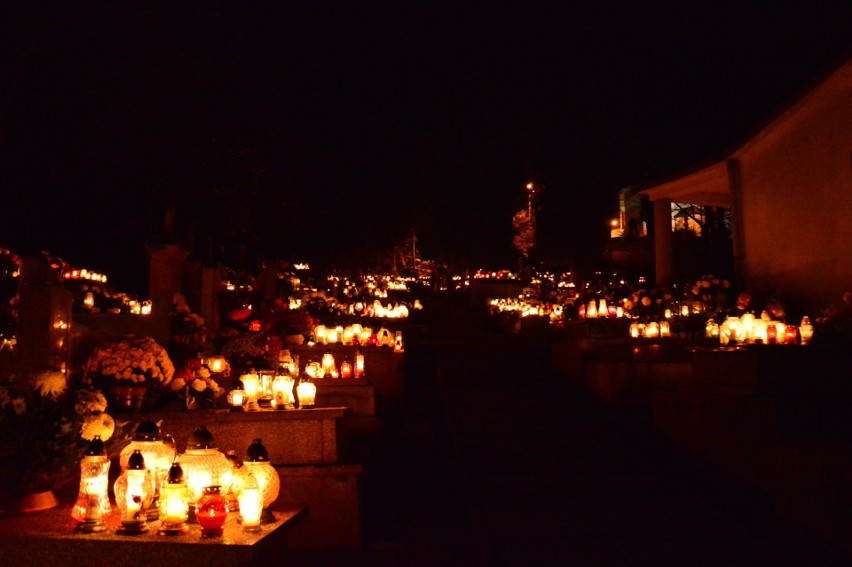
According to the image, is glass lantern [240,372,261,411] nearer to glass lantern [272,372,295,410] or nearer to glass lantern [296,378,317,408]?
glass lantern [272,372,295,410]

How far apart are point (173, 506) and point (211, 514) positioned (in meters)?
0.28

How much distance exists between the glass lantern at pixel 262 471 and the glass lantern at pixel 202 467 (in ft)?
0.48

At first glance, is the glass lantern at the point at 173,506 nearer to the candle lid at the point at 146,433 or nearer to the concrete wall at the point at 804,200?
the candle lid at the point at 146,433

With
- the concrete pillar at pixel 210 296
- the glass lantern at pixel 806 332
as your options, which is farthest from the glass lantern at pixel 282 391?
the glass lantern at pixel 806 332

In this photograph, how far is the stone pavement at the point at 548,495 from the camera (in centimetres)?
769

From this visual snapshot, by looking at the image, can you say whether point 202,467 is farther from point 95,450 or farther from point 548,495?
point 548,495

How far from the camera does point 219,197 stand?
22.5m

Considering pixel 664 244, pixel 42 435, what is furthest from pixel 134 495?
pixel 664 244

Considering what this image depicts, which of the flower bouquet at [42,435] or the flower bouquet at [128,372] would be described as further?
the flower bouquet at [128,372]

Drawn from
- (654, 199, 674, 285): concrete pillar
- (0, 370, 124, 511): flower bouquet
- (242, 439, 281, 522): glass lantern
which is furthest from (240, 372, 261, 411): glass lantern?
(654, 199, 674, 285): concrete pillar

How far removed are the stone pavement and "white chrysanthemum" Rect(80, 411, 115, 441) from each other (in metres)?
2.18

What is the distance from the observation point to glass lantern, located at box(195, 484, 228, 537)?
5027mm

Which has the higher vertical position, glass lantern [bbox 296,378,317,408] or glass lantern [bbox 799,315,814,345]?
glass lantern [bbox 799,315,814,345]

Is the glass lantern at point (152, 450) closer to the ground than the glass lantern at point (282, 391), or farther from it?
closer to the ground
